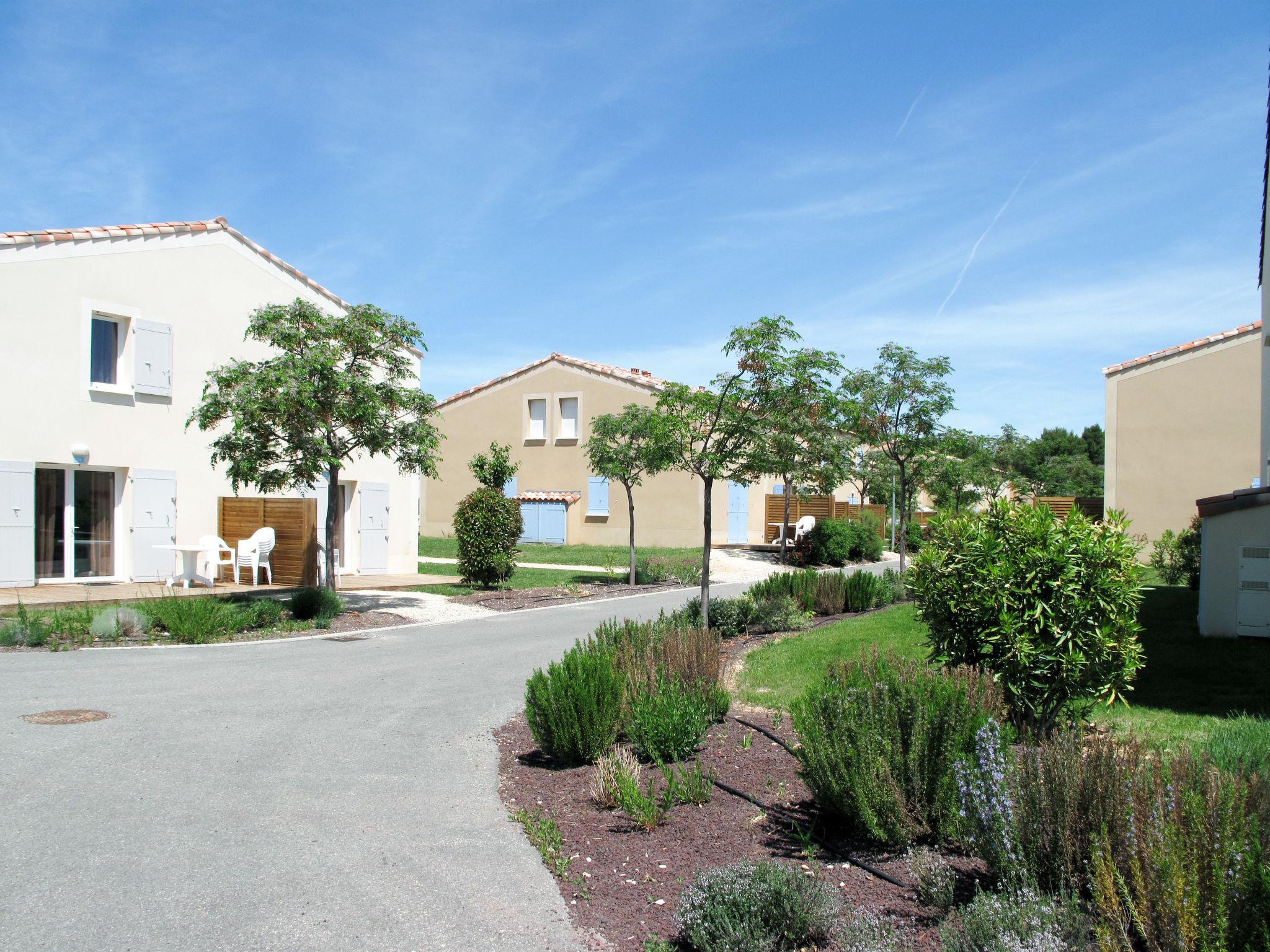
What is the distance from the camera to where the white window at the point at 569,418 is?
116ft

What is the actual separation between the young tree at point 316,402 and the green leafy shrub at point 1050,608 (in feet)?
34.1

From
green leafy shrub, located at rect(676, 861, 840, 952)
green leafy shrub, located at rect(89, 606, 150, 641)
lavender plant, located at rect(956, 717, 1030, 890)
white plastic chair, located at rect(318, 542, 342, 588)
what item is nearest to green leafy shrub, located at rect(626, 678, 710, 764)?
green leafy shrub, located at rect(676, 861, 840, 952)

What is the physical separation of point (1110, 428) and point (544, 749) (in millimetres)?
23955

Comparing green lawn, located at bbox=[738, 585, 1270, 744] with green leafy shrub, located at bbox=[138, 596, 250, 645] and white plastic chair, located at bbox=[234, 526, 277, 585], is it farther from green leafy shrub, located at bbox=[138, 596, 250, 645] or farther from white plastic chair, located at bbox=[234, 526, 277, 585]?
white plastic chair, located at bbox=[234, 526, 277, 585]

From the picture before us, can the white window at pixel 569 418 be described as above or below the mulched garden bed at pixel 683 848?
above

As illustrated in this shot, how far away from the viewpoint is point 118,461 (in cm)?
1681

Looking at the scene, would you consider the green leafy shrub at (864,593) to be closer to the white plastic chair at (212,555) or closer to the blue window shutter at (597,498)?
the white plastic chair at (212,555)

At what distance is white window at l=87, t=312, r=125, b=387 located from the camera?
16.6 metres

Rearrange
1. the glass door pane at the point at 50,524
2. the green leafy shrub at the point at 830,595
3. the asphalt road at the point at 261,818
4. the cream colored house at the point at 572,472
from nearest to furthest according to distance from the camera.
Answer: the asphalt road at the point at 261,818, the green leafy shrub at the point at 830,595, the glass door pane at the point at 50,524, the cream colored house at the point at 572,472

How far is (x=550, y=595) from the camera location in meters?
19.0

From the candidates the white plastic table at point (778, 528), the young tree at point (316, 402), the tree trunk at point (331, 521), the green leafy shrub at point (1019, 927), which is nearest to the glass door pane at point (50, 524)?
the young tree at point (316, 402)

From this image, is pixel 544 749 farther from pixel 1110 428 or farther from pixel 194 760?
pixel 1110 428

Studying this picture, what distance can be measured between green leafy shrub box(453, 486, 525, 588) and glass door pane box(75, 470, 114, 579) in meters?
6.54

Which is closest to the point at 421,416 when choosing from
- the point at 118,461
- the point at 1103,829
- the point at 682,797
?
the point at 118,461
